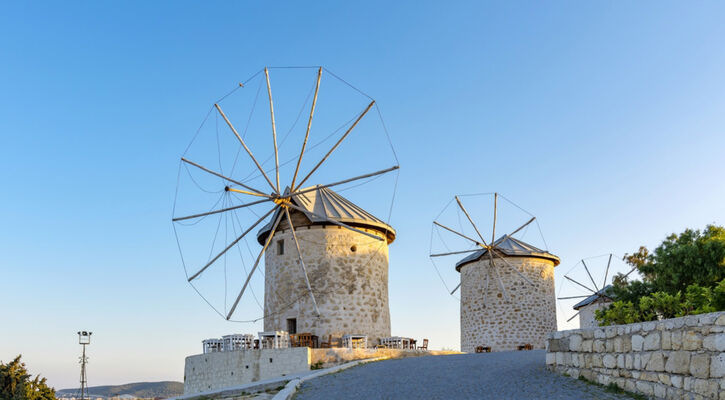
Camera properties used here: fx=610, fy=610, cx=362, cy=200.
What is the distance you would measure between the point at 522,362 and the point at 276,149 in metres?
11.0

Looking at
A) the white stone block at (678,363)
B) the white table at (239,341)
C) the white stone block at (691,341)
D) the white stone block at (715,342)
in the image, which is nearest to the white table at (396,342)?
the white table at (239,341)

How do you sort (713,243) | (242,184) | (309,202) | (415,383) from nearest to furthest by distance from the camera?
(415,383) → (713,243) → (242,184) → (309,202)

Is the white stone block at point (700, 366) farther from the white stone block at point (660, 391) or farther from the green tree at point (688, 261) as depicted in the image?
the green tree at point (688, 261)

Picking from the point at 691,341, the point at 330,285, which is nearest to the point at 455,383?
the point at 691,341

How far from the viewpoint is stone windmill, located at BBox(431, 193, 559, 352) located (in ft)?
88.2

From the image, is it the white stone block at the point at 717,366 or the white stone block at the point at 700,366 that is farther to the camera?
the white stone block at the point at 700,366

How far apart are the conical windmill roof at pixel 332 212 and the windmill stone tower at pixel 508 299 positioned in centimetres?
720

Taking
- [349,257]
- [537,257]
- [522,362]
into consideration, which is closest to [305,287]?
[349,257]

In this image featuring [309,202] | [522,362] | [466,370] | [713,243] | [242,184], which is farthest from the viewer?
[309,202]

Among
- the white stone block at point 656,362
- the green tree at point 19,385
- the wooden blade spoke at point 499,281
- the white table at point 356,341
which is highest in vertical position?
the wooden blade spoke at point 499,281

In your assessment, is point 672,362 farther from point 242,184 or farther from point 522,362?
point 242,184

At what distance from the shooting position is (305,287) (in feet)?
65.3

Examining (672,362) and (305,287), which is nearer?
(672,362)

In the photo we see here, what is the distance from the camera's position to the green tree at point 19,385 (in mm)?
25859
